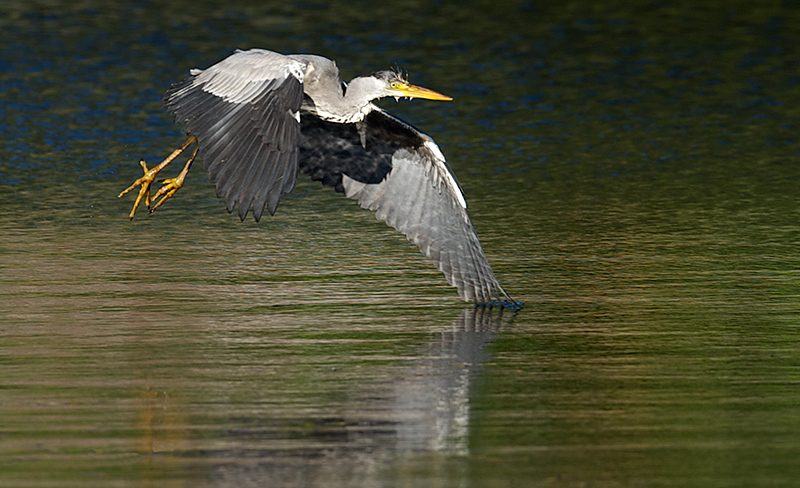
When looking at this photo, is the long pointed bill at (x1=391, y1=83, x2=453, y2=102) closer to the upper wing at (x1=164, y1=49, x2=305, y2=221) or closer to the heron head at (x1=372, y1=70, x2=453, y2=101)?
the heron head at (x1=372, y1=70, x2=453, y2=101)

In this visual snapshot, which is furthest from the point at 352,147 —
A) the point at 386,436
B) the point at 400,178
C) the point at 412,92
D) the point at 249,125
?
the point at 386,436

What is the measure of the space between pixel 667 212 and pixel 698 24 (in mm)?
10077

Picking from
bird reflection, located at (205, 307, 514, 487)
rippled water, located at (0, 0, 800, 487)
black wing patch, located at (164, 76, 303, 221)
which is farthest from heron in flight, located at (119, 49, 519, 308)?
bird reflection, located at (205, 307, 514, 487)

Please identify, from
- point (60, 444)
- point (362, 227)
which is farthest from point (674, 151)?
point (60, 444)

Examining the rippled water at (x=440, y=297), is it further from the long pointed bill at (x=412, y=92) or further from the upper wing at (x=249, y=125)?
the long pointed bill at (x=412, y=92)

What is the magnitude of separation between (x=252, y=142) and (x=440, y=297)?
1.67m

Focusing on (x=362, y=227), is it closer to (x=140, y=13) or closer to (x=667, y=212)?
(x=667, y=212)

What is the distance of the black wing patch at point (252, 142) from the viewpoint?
316 inches

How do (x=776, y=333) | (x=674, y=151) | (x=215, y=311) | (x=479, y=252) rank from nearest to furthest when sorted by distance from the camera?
(x=776, y=333)
(x=215, y=311)
(x=479, y=252)
(x=674, y=151)

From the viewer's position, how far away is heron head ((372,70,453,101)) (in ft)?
31.0

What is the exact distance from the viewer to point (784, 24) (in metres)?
20.9

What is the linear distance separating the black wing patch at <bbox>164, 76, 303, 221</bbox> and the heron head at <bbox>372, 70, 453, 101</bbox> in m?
1.04

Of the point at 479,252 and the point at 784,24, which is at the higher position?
the point at 784,24

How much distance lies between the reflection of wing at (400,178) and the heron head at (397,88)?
6.2 inches
